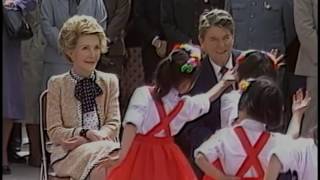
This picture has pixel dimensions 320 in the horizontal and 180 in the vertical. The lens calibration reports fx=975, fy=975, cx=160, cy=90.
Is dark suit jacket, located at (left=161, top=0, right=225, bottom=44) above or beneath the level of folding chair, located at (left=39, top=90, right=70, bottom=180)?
above

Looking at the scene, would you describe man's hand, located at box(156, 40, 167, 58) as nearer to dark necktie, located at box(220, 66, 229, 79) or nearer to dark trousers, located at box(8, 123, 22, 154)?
dark necktie, located at box(220, 66, 229, 79)

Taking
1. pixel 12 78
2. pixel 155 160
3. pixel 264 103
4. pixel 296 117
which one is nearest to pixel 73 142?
pixel 155 160

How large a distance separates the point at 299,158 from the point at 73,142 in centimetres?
100

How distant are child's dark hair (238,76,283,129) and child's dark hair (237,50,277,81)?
0.29 m

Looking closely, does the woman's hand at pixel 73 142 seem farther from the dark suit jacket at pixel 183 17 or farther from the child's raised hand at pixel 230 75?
the dark suit jacket at pixel 183 17

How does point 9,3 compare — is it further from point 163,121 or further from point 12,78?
point 163,121

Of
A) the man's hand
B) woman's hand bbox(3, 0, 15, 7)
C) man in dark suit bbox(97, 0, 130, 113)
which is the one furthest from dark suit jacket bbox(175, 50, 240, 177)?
woman's hand bbox(3, 0, 15, 7)

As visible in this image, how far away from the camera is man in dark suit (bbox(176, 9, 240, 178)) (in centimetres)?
446

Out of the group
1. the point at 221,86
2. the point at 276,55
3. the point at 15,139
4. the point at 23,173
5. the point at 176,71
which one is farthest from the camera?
the point at 15,139

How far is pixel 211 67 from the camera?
454cm

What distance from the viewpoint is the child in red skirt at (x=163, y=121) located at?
433 centimetres

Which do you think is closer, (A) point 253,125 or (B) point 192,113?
(A) point 253,125

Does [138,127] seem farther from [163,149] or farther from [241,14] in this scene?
[241,14]

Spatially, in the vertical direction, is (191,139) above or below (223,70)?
below
